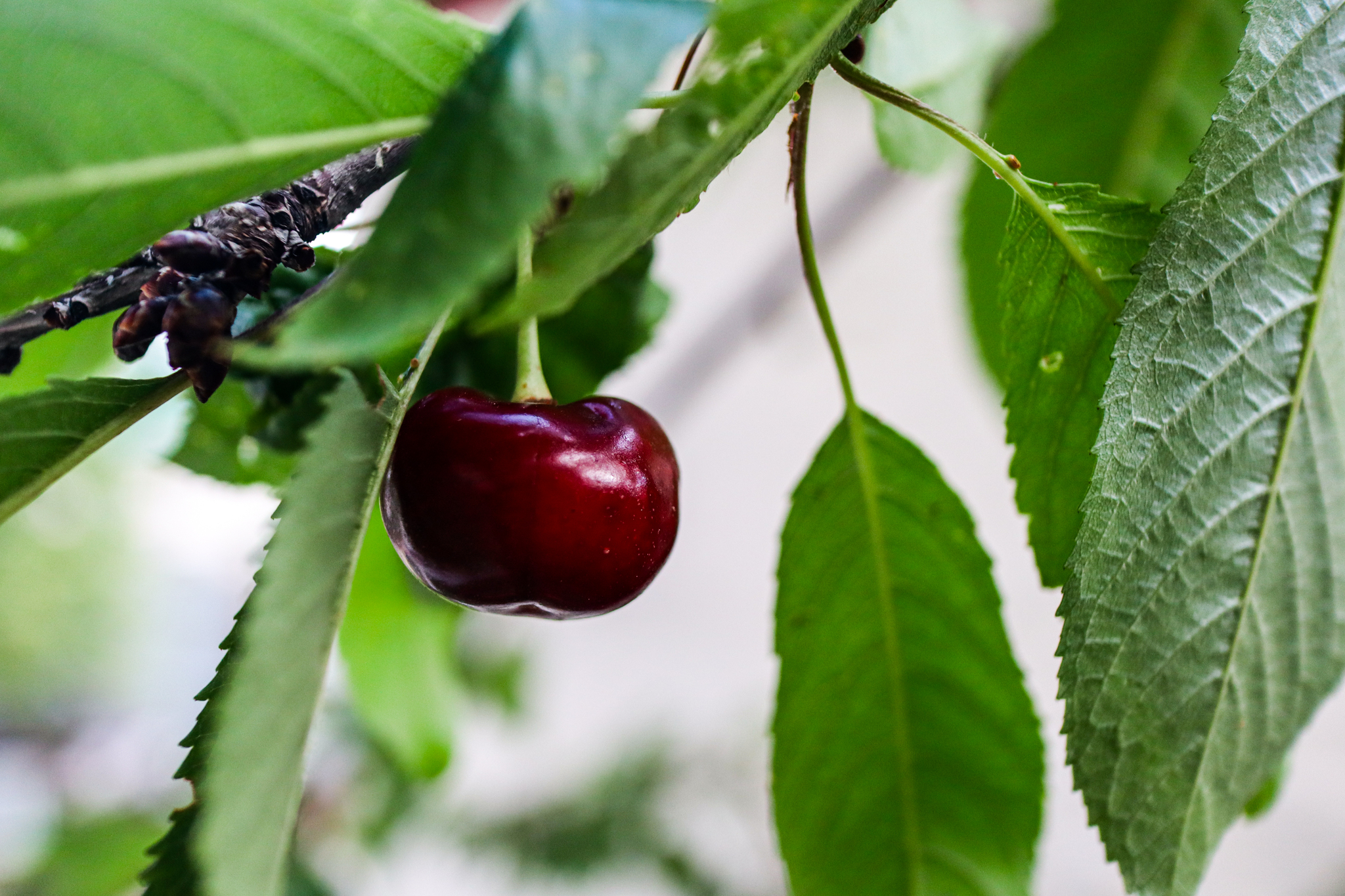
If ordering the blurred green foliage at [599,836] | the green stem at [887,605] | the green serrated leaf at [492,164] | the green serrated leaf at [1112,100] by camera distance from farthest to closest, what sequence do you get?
the blurred green foliage at [599,836] → the green serrated leaf at [1112,100] → the green stem at [887,605] → the green serrated leaf at [492,164]

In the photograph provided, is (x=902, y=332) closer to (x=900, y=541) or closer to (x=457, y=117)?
(x=900, y=541)

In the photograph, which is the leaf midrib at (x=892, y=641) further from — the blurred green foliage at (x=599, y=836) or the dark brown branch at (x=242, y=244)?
the blurred green foliage at (x=599, y=836)

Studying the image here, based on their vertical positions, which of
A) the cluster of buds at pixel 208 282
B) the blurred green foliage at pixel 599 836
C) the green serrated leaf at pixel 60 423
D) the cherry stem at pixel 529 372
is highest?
the blurred green foliage at pixel 599 836

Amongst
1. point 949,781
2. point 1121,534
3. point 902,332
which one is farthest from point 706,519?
point 1121,534

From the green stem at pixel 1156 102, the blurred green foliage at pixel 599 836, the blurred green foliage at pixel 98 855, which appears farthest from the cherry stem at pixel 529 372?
the blurred green foliage at pixel 599 836

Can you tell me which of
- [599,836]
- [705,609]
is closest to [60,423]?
[599,836]

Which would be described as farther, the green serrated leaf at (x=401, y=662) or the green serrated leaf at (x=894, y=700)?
the green serrated leaf at (x=401, y=662)

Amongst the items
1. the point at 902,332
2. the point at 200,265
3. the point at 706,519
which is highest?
the point at 902,332

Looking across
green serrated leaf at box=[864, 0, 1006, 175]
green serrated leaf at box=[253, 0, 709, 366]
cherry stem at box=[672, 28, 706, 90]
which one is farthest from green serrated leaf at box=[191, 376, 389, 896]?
green serrated leaf at box=[864, 0, 1006, 175]
